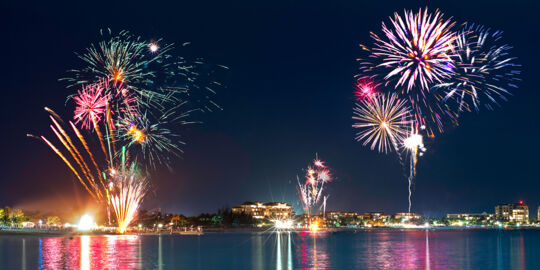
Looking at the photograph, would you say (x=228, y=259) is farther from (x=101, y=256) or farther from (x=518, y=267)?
(x=518, y=267)

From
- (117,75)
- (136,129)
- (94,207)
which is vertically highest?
(117,75)

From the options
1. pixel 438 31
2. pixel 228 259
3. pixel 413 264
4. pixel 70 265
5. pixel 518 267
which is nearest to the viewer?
pixel 438 31

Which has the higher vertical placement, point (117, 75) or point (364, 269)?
point (117, 75)

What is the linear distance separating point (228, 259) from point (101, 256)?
9.45 meters

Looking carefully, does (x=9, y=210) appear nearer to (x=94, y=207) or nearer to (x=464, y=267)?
(x=94, y=207)

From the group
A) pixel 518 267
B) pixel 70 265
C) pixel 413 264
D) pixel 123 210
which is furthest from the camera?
pixel 123 210

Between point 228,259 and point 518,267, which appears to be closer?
point 518,267

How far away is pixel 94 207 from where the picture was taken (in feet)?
478

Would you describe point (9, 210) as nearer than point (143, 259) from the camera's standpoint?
No

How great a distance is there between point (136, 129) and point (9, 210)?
102 m

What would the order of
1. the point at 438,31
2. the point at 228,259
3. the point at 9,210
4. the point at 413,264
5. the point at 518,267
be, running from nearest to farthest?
the point at 438,31, the point at 413,264, the point at 518,267, the point at 228,259, the point at 9,210

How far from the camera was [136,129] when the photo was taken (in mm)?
37094

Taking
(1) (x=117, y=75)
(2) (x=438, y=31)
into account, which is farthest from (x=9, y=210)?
(2) (x=438, y=31)

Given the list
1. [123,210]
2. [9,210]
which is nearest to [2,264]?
[123,210]
